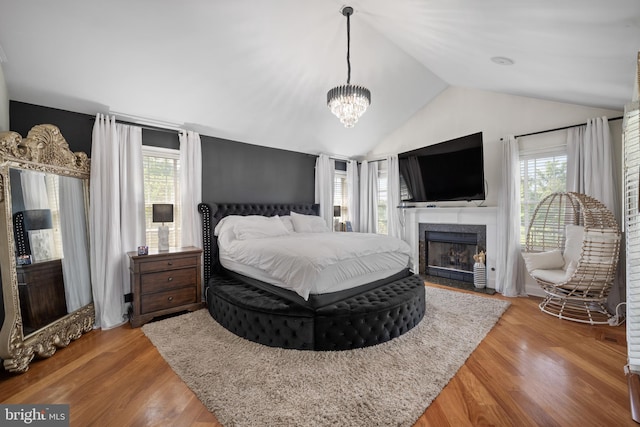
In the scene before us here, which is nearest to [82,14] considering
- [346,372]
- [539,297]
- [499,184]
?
[346,372]

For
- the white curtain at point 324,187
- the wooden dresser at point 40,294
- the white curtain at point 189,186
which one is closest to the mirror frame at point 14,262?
the wooden dresser at point 40,294

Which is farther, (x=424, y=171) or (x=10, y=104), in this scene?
(x=424, y=171)

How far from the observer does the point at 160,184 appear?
152 inches

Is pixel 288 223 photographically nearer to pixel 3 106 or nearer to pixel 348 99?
pixel 348 99

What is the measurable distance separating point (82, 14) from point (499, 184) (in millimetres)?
5527

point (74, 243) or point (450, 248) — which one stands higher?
point (74, 243)

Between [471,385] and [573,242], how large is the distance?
2.83 meters

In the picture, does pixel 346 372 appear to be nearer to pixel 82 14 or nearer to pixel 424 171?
pixel 82 14

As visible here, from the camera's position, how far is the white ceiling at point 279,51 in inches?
83.9

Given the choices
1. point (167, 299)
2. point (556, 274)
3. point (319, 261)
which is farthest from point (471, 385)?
point (167, 299)

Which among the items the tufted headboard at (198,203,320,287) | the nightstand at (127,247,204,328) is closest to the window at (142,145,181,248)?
the tufted headboard at (198,203,320,287)

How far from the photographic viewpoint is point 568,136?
3.68 meters

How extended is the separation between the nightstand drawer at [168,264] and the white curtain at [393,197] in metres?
3.86

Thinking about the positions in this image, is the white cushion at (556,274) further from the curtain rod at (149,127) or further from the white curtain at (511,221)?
the curtain rod at (149,127)
